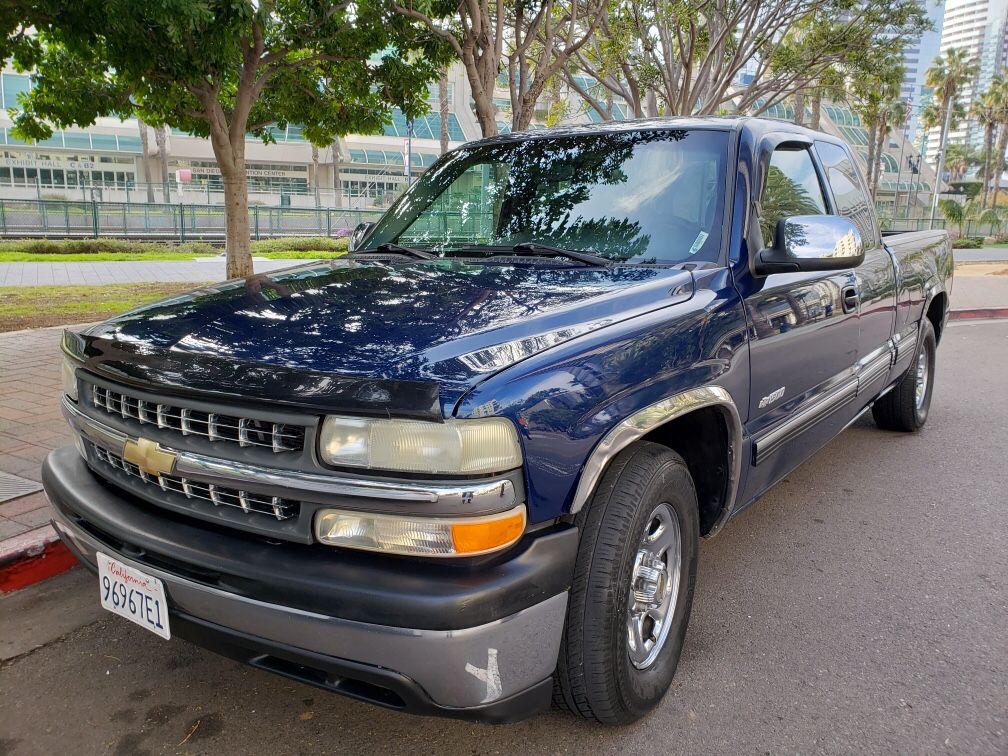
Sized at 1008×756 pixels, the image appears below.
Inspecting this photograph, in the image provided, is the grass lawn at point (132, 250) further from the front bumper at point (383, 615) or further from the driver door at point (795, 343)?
the front bumper at point (383, 615)

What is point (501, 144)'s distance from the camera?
12.1 feet

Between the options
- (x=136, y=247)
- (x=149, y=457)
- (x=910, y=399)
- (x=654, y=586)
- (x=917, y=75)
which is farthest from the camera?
(x=917, y=75)

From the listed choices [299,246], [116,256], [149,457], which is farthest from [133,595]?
[299,246]

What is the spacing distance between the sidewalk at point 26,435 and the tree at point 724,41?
11.5 meters

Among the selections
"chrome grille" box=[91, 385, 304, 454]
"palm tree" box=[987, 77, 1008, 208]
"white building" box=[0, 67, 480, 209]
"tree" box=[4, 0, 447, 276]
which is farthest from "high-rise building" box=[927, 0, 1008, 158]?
"chrome grille" box=[91, 385, 304, 454]

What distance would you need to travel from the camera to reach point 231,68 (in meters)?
8.59

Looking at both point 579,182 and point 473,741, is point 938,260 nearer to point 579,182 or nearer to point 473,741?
point 579,182

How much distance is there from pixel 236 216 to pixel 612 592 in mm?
9722

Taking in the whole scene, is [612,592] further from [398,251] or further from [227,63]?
[227,63]

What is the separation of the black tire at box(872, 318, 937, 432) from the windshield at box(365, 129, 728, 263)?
288 cm

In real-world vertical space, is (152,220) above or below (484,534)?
above

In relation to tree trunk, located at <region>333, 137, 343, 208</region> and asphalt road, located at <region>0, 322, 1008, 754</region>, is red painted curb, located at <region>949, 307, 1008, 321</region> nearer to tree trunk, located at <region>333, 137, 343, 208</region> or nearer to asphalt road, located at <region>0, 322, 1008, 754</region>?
asphalt road, located at <region>0, 322, 1008, 754</region>

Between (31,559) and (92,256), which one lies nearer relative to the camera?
(31,559)

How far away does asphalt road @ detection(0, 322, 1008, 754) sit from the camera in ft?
7.70
